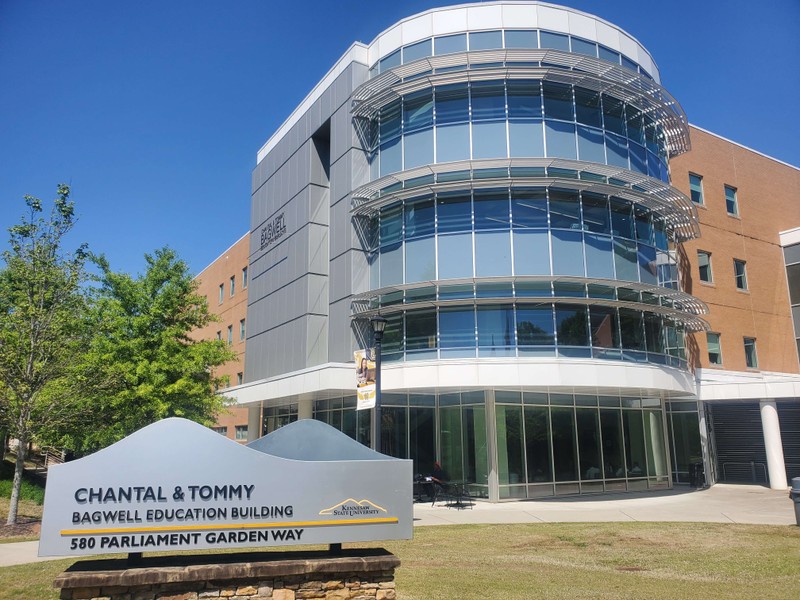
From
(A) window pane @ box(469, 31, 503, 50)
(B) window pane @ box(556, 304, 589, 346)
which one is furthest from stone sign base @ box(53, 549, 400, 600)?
(A) window pane @ box(469, 31, 503, 50)

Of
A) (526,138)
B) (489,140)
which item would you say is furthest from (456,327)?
(526,138)

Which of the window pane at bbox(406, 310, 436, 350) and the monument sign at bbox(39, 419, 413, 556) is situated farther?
the window pane at bbox(406, 310, 436, 350)

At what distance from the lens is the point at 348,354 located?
2644 centimetres

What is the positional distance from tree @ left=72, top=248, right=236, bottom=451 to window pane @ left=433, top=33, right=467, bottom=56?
13018 millimetres

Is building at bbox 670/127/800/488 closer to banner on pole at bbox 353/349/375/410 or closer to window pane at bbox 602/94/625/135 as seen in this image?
window pane at bbox 602/94/625/135

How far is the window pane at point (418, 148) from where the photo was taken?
986 inches

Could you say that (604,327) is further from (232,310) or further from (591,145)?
(232,310)

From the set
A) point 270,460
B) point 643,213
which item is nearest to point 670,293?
point 643,213

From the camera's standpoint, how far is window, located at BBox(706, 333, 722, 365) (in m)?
31.3

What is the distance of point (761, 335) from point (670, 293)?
12.5 meters

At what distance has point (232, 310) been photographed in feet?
145

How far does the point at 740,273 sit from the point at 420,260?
19357 millimetres

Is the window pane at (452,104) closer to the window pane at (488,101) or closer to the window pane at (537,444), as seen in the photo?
the window pane at (488,101)

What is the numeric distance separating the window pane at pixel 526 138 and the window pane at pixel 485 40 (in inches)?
130
